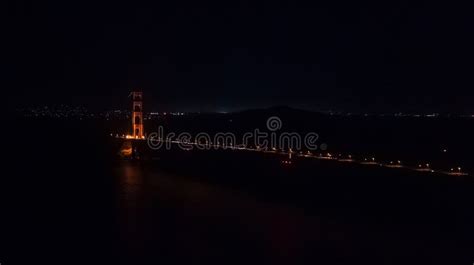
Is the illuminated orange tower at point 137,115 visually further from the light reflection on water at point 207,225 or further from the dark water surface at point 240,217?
the light reflection on water at point 207,225

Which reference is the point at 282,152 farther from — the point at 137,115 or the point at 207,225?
the point at 137,115

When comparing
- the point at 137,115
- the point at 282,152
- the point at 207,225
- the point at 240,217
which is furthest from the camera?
the point at 137,115

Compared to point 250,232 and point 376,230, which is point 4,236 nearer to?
point 250,232

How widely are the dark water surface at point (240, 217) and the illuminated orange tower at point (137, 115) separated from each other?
11792 millimetres

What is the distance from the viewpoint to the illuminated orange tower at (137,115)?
30859 mm

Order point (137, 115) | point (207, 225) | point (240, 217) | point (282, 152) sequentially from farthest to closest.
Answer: point (137, 115) → point (282, 152) → point (240, 217) → point (207, 225)

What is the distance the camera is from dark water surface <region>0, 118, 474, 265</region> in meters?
8.59

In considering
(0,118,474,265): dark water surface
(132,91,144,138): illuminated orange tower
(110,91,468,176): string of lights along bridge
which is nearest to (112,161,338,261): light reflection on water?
(0,118,474,265): dark water surface

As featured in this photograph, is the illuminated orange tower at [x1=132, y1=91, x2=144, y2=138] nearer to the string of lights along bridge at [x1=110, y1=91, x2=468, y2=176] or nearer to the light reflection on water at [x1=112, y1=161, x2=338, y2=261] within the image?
the string of lights along bridge at [x1=110, y1=91, x2=468, y2=176]

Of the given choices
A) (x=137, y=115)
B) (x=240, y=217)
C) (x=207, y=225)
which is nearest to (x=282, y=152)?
(x=240, y=217)

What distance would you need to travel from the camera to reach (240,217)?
11.2 meters

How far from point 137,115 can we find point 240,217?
21.2 m

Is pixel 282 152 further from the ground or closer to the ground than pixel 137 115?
closer to the ground

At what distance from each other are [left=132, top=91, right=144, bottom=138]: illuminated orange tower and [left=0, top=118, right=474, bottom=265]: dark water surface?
38.7ft
